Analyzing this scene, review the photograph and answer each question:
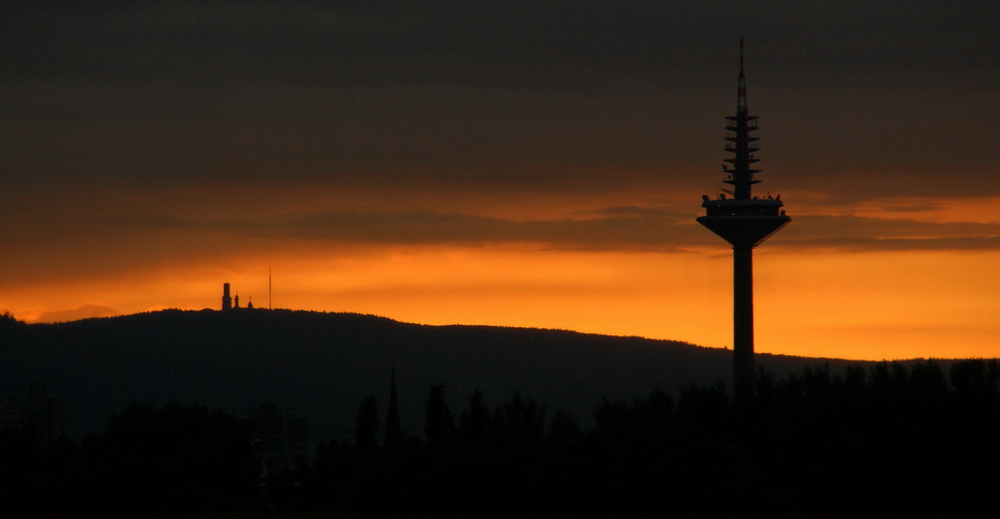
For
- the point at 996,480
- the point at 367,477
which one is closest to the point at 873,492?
the point at 996,480

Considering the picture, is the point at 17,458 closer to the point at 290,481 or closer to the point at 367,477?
the point at 290,481

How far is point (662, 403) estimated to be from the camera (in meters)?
126

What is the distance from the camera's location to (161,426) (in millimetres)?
136375

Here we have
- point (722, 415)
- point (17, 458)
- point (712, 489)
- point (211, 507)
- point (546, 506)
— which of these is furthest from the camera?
point (17, 458)

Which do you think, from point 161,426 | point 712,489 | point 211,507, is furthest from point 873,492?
point 161,426

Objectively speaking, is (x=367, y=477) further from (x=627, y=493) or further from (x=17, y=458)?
(x=17, y=458)

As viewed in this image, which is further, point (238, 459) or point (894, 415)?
point (238, 459)

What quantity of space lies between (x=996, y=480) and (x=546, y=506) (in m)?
24.4

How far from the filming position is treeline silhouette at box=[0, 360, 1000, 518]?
89375mm

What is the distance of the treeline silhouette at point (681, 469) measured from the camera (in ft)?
293

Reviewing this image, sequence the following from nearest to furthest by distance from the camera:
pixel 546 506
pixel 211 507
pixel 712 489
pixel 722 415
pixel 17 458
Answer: pixel 712 489 < pixel 546 506 < pixel 211 507 < pixel 722 415 < pixel 17 458

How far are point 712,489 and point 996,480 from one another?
19.7 meters

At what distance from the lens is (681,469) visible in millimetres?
87750

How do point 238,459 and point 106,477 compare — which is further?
point 238,459
